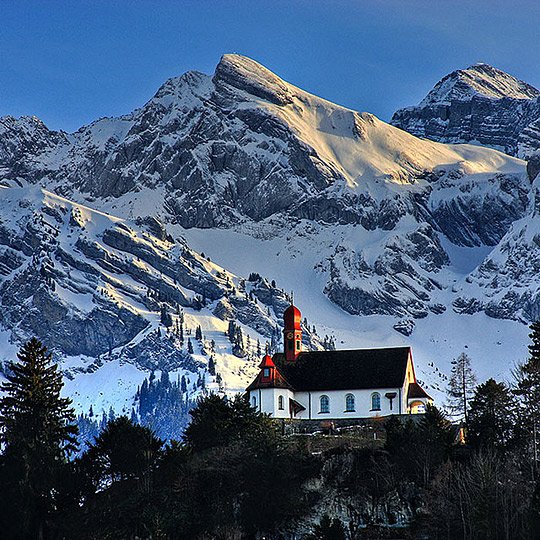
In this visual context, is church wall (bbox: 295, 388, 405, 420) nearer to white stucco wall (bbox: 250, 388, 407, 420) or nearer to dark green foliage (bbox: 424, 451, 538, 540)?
white stucco wall (bbox: 250, 388, 407, 420)

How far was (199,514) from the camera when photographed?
3460 inches

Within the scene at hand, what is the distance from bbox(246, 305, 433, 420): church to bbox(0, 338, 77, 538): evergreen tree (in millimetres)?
30638

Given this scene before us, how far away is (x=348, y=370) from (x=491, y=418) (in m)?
26.2

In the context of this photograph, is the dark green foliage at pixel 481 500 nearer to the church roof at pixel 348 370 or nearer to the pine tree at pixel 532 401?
the pine tree at pixel 532 401

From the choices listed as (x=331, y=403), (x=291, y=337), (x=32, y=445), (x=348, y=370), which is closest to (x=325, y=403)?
(x=331, y=403)

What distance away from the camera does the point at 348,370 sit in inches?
4707

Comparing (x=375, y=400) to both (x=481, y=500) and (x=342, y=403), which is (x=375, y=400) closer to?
(x=342, y=403)

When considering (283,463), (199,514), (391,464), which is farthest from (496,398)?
(199,514)

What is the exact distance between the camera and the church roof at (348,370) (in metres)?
118

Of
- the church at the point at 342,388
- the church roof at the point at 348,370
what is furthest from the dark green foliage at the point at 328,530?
the church roof at the point at 348,370

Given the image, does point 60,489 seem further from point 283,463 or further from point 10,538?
point 283,463

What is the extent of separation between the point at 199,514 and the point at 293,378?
112ft

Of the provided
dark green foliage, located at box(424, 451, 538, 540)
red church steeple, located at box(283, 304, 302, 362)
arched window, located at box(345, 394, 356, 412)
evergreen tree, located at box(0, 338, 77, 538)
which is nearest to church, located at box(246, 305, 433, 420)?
arched window, located at box(345, 394, 356, 412)

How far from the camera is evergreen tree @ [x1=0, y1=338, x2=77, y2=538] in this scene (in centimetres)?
8500
